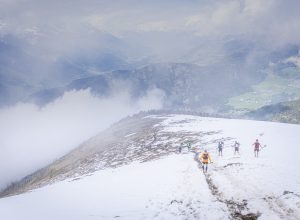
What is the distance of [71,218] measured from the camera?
34.0 m

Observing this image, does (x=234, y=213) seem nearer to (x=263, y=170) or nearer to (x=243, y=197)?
(x=243, y=197)

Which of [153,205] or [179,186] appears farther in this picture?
[179,186]

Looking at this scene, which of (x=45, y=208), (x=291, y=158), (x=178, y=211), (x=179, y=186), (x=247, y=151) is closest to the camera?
(x=178, y=211)

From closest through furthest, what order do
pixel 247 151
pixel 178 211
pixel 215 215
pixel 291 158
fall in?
pixel 215 215, pixel 178 211, pixel 291 158, pixel 247 151

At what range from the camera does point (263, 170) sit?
42.9 metres

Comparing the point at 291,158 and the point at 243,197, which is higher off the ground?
the point at 291,158

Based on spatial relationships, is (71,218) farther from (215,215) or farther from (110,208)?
(215,215)

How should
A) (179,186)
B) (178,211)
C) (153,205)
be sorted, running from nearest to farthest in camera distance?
(178,211), (153,205), (179,186)

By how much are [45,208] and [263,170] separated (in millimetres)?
25339

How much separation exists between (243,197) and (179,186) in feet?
29.6

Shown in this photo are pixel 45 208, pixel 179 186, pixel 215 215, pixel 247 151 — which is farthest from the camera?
pixel 247 151

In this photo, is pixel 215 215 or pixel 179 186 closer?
pixel 215 215

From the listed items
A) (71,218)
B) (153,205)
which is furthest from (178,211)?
(71,218)

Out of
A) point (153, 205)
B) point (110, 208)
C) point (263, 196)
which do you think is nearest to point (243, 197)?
point (263, 196)
